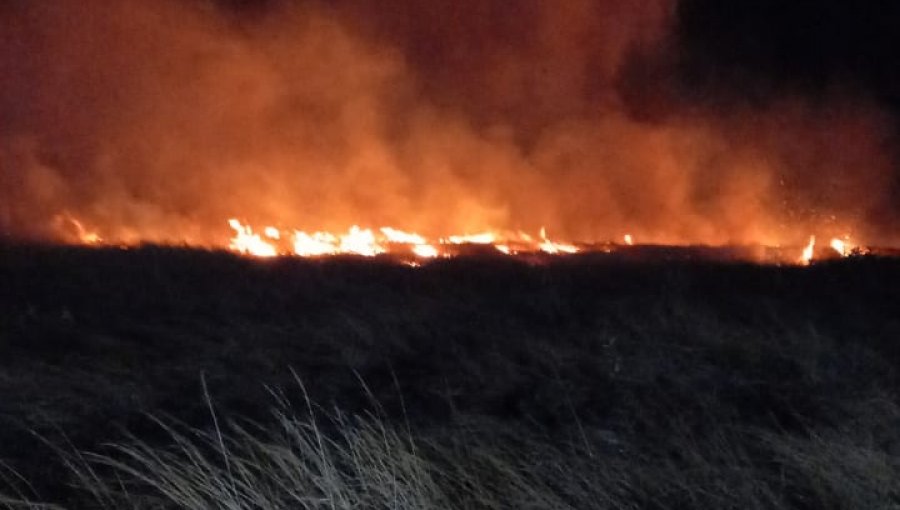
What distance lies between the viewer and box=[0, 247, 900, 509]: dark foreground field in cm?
496

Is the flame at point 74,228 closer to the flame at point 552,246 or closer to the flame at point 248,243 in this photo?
the flame at point 248,243

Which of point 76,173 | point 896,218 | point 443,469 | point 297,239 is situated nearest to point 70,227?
point 76,173

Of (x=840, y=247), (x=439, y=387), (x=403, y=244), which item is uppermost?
(x=840, y=247)

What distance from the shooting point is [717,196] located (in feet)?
61.5

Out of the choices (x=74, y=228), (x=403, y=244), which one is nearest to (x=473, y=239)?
(x=403, y=244)

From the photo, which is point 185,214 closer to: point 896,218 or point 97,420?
point 97,420

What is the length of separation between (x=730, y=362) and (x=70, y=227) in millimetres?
12957

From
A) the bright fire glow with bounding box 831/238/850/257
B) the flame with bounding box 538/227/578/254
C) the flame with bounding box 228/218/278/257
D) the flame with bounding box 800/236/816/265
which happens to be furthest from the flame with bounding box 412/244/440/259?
the bright fire glow with bounding box 831/238/850/257

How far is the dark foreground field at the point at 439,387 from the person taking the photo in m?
4.96

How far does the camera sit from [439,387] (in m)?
7.05

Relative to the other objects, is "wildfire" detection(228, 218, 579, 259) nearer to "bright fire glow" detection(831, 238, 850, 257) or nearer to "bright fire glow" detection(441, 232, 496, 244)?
"bright fire glow" detection(441, 232, 496, 244)

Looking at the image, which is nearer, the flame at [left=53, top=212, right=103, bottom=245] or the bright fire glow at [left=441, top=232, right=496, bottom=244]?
the flame at [left=53, top=212, right=103, bottom=245]

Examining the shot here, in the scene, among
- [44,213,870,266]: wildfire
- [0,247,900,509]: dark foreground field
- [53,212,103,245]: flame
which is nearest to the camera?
[0,247,900,509]: dark foreground field

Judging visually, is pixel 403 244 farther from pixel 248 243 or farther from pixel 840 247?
pixel 840 247
